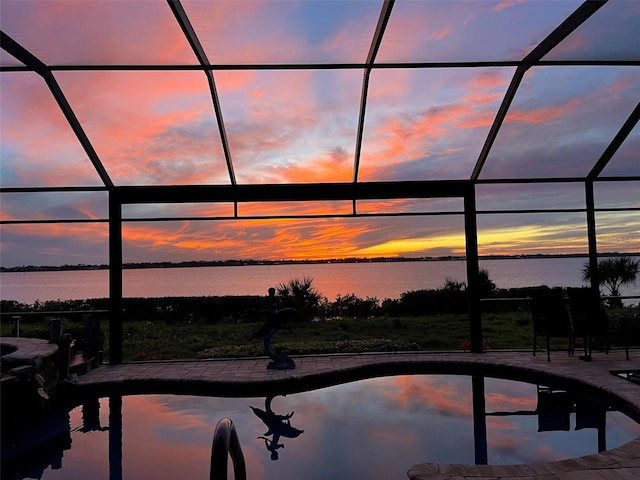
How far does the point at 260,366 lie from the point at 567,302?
190 inches

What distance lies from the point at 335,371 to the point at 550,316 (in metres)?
3.15

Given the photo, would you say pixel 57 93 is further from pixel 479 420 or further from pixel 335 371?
pixel 479 420

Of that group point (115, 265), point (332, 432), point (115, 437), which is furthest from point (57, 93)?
point (332, 432)

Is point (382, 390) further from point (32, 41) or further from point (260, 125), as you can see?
point (32, 41)

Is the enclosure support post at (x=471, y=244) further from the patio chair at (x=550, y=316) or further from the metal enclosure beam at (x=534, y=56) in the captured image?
the patio chair at (x=550, y=316)

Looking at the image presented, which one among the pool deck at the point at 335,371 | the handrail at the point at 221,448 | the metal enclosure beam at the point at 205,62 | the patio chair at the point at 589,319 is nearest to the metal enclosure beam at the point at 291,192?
the metal enclosure beam at the point at 205,62

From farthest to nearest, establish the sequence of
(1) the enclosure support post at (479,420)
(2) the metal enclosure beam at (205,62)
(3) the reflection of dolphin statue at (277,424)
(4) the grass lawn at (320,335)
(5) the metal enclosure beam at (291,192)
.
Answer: (4) the grass lawn at (320,335), (5) the metal enclosure beam at (291,192), (3) the reflection of dolphin statue at (277,424), (2) the metal enclosure beam at (205,62), (1) the enclosure support post at (479,420)

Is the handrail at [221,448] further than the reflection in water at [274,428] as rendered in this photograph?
No

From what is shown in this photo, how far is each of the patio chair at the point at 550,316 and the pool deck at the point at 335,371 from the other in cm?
35

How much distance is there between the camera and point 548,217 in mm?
9172

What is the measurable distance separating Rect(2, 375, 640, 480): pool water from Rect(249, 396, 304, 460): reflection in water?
0.01 m

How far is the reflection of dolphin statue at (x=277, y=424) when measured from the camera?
17.1 feet

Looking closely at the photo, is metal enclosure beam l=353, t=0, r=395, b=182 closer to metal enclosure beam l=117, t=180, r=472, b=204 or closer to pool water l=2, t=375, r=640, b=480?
metal enclosure beam l=117, t=180, r=472, b=204

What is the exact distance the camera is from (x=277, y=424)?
17.8ft
